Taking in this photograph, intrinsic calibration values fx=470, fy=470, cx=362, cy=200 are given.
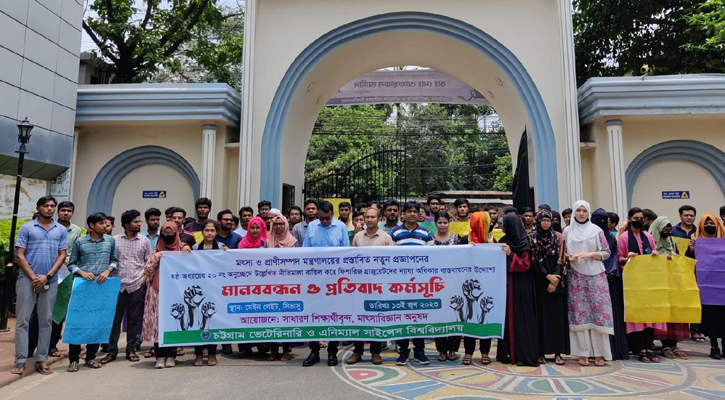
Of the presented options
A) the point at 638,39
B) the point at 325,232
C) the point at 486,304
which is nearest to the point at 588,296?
the point at 486,304

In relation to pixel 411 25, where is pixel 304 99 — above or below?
below

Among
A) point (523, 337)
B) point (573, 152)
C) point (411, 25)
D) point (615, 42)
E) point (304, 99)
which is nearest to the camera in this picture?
point (523, 337)

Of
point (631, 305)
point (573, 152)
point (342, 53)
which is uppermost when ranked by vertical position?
point (342, 53)

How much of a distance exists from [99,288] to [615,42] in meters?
12.9

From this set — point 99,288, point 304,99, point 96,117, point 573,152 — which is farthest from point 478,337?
point 96,117

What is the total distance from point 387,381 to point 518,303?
143 cm

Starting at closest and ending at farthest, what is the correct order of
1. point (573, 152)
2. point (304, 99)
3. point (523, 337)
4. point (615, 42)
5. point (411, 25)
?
1. point (523, 337)
2. point (573, 152)
3. point (411, 25)
4. point (304, 99)
5. point (615, 42)

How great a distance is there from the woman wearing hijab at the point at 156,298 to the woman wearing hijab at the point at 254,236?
52cm

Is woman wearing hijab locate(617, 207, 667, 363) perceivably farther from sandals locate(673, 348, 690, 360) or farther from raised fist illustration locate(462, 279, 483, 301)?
raised fist illustration locate(462, 279, 483, 301)

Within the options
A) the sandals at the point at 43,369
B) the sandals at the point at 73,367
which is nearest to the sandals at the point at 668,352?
the sandals at the point at 73,367

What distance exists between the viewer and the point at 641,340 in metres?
4.57

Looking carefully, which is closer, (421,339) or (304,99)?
(421,339)

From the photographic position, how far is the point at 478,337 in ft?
13.9

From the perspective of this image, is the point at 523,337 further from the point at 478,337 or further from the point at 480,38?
the point at 480,38
